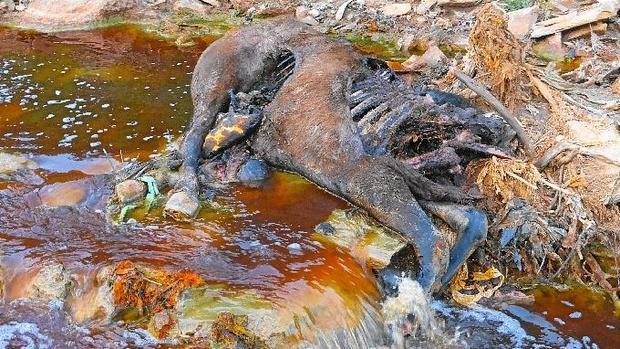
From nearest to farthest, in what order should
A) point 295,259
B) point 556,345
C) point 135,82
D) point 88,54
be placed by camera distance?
point 556,345 < point 295,259 < point 135,82 < point 88,54

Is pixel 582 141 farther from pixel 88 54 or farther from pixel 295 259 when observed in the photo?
pixel 88 54

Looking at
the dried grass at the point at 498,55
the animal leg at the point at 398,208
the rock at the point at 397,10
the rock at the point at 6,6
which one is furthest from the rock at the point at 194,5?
the animal leg at the point at 398,208

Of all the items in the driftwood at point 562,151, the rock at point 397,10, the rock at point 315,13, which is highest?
the driftwood at point 562,151

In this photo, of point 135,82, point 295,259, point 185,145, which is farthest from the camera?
point 135,82

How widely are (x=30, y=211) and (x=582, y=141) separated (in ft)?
15.5

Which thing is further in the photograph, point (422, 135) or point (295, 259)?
point (422, 135)

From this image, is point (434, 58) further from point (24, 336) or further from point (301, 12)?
point (24, 336)

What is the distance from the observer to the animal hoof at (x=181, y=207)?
5129 mm

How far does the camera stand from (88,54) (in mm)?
9656

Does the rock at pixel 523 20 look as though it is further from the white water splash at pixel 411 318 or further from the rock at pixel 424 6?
the white water splash at pixel 411 318

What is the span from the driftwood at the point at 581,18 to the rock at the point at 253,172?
17.2 feet

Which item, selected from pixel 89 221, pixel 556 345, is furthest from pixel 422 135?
pixel 89 221

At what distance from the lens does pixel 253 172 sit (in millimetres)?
5738

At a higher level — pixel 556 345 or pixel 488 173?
pixel 488 173
